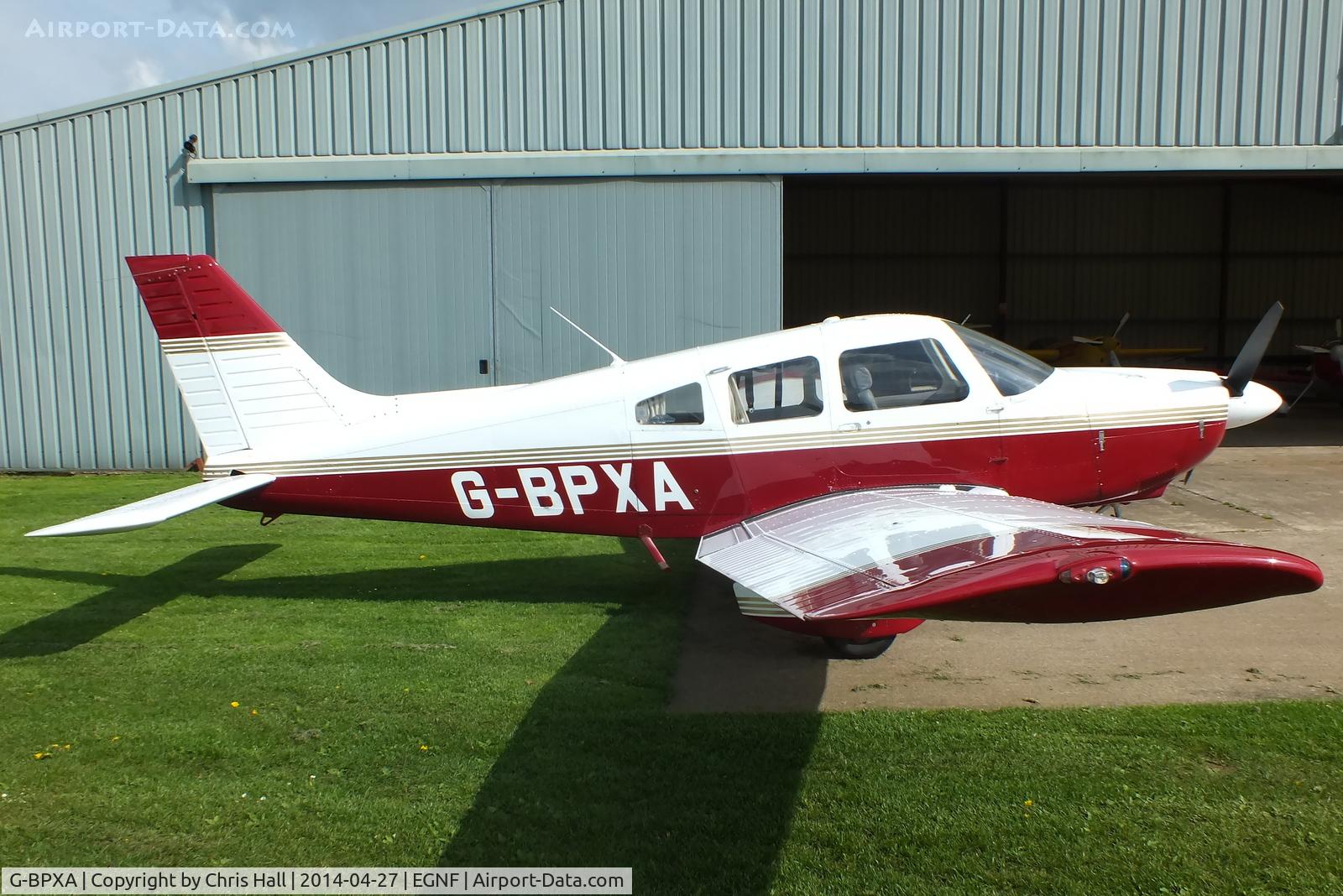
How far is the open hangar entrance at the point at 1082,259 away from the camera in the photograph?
92.3 feet

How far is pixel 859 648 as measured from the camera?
5754 mm

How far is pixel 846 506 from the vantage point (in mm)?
5711

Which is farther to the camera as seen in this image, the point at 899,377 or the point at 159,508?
the point at 899,377

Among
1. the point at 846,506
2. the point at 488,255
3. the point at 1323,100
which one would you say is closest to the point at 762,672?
the point at 846,506

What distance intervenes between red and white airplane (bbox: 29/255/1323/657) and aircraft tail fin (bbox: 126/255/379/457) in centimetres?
1

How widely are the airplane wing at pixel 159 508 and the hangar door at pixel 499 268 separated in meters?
6.36

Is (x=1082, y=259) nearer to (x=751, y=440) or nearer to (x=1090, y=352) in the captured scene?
(x=1090, y=352)

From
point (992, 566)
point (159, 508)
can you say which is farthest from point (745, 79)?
point (992, 566)

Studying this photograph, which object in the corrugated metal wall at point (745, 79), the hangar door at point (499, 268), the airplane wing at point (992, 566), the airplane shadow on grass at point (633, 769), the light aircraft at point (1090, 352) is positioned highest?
the corrugated metal wall at point (745, 79)

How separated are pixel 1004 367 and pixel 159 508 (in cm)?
539

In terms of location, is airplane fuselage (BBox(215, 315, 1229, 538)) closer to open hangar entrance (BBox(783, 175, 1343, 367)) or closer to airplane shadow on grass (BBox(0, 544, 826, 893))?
airplane shadow on grass (BBox(0, 544, 826, 893))

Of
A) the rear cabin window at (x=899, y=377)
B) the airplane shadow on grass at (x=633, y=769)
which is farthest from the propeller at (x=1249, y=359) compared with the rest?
the airplane shadow on grass at (x=633, y=769)

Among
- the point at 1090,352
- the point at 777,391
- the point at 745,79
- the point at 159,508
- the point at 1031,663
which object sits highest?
the point at 745,79

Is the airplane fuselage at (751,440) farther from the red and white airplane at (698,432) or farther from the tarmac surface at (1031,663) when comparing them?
the tarmac surface at (1031,663)
